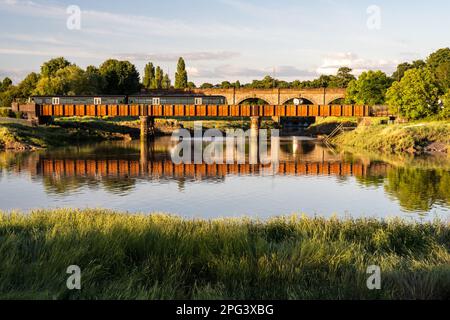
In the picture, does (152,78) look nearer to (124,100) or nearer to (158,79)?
(158,79)

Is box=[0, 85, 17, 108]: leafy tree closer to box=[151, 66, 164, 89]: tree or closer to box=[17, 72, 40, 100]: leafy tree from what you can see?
box=[17, 72, 40, 100]: leafy tree

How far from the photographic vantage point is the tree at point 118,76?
12875 centimetres

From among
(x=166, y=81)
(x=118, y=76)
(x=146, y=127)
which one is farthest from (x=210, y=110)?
(x=166, y=81)

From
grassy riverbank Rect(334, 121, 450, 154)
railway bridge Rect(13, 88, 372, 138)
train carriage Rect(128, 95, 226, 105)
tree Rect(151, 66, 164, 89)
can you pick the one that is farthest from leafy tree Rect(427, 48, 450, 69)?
tree Rect(151, 66, 164, 89)

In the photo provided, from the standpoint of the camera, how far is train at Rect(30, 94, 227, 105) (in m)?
89.1

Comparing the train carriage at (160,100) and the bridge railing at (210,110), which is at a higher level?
the train carriage at (160,100)

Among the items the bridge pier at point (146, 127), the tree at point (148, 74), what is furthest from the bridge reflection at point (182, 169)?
the tree at point (148, 74)

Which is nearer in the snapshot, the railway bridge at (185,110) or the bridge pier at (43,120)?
the bridge pier at (43,120)

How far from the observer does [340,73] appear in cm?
16475

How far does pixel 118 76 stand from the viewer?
5113 inches

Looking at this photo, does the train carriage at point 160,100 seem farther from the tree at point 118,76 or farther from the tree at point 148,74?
the tree at point 148,74
